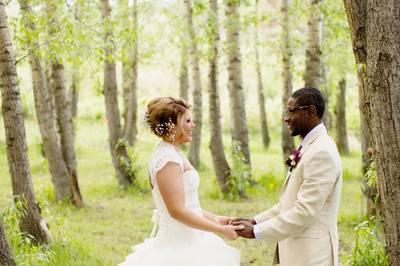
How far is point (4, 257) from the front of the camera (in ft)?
14.2

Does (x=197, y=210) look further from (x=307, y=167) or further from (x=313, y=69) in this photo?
(x=313, y=69)

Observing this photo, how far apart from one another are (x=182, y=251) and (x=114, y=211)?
762 cm

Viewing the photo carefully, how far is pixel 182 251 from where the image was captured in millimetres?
4578

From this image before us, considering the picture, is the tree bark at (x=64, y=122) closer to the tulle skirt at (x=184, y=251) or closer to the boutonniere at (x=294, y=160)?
A: the tulle skirt at (x=184, y=251)

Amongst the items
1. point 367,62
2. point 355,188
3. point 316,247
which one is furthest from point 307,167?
point 355,188

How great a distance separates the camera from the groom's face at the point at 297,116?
174 inches

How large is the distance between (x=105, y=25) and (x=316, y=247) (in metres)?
Result: 7.05

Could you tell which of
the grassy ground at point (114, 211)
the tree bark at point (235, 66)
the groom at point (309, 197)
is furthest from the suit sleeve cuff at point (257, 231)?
the tree bark at point (235, 66)

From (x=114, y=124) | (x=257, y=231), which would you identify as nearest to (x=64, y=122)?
(x=114, y=124)

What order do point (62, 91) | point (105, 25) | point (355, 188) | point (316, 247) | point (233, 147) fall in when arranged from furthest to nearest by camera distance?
1. point (355, 188)
2. point (233, 147)
3. point (62, 91)
4. point (105, 25)
5. point (316, 247)

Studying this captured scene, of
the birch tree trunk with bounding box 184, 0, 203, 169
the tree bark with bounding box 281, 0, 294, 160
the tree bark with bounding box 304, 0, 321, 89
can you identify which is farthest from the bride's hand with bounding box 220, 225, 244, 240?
the birch tree trunk with bounding box 184, 0, 203, 169

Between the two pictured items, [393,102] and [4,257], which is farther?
[4,257]

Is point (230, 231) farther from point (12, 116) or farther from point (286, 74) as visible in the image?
point (286, 74)

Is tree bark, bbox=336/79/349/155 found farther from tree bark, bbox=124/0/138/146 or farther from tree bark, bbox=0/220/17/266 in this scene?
tree bark, bbox=0/220/17/266
